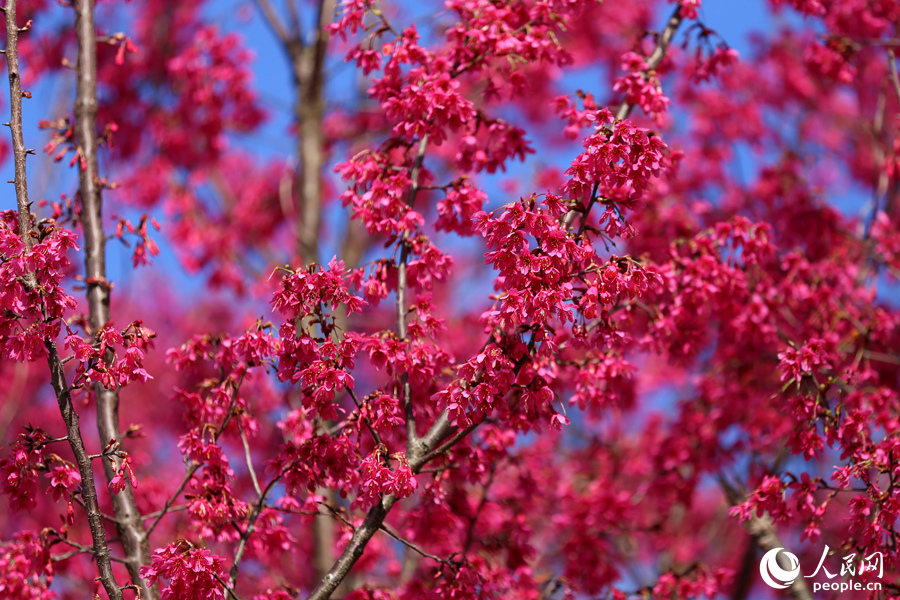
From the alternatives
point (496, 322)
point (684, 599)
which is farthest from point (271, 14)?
point (684, 599)

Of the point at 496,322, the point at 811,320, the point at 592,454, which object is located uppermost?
the point at 592,454

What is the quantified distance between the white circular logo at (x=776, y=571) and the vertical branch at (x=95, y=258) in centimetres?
462

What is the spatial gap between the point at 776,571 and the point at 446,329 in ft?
10.8

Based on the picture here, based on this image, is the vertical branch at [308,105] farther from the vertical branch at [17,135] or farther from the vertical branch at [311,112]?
the vertical branch at [17,135]

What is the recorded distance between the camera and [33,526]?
11156 mm

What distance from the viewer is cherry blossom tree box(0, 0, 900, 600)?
427 centimetres

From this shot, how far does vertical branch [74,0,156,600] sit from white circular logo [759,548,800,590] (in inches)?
182

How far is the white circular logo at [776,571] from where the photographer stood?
6152mm

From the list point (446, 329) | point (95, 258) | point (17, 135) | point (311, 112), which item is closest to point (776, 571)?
point (446, 329)

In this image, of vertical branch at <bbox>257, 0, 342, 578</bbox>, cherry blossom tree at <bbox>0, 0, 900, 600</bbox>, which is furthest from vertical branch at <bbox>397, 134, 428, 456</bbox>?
vertical branch at <bbox>257, 0, 342, 578</bbox>

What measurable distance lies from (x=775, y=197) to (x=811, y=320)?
2.51 metres

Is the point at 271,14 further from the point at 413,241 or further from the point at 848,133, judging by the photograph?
the point at 848,133

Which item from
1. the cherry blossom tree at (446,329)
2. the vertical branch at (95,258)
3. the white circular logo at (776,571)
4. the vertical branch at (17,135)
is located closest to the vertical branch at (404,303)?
the cherry blossom tree at (446,329)

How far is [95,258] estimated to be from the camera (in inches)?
220
